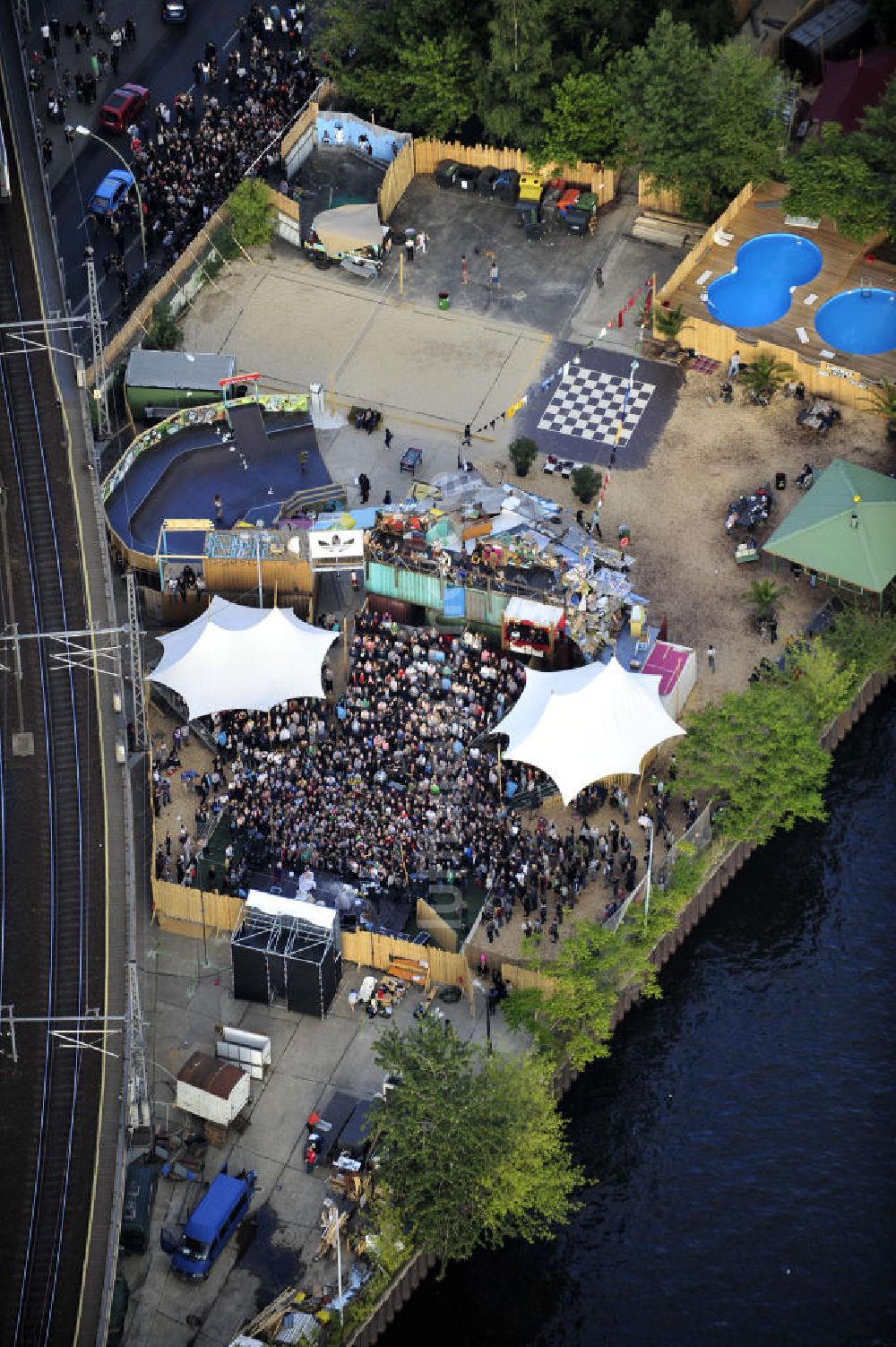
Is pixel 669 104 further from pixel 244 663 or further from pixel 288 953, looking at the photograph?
pixel 288 953

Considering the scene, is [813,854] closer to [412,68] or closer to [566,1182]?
[566,1182]

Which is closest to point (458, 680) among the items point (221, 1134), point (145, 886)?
point (145, 886)

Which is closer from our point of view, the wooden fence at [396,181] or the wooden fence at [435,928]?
the wooden fence at [435,928]

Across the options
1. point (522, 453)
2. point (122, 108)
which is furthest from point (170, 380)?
point (122, 108)

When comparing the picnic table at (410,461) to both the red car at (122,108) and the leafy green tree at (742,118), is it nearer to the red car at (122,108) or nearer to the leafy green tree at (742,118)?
the leafy green tree at (742,118)

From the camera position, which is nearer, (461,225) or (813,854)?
(813,854)

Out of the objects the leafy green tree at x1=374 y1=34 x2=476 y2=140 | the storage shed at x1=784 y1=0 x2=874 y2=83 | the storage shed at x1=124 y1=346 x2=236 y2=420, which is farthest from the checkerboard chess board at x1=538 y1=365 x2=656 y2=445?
the storage shed at x1=784 y1=0 x2=874 y2=83

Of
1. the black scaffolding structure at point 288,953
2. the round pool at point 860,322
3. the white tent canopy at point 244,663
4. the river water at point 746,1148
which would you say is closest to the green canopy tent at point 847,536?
the round pool at point 860,322
